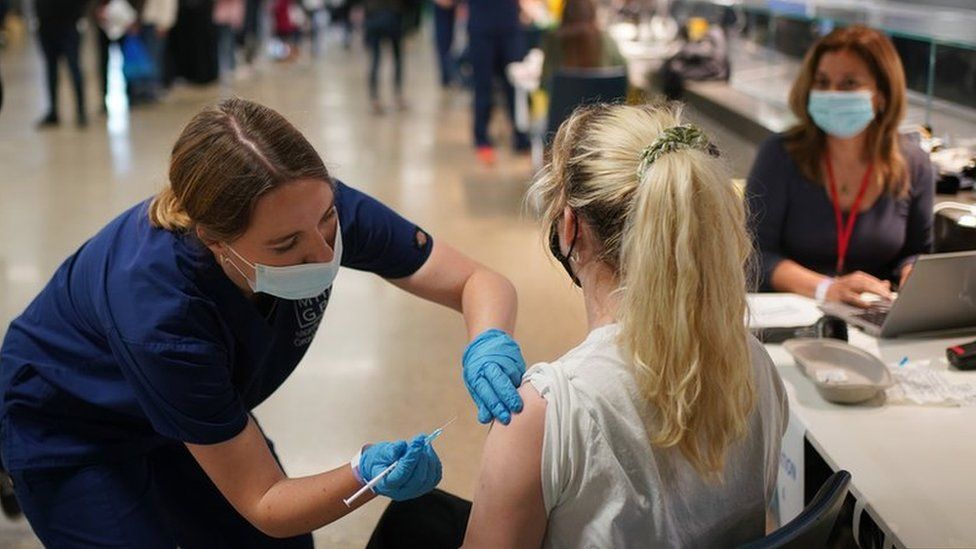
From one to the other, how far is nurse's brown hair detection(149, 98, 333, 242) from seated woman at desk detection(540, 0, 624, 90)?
4121 millimetres

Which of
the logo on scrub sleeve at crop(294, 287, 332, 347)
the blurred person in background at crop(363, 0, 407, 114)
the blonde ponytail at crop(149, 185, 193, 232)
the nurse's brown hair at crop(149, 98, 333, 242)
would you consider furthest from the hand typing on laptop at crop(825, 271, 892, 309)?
the blurred person in background at crop(363, 0, 407, 114)

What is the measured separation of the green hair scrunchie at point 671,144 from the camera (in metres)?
1.29

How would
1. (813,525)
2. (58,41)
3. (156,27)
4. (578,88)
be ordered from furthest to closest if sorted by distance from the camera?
(156,27)
(58,41)
(578,88)
(813,525)

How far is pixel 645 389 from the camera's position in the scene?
1285mm

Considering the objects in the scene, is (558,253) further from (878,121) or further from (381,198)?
(381,198)

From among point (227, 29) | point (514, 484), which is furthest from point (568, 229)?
point (227, 29)

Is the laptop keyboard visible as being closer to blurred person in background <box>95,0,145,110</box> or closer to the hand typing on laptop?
the hand typing on laptop

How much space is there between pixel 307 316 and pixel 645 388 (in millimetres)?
773

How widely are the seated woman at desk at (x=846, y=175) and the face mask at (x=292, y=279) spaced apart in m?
1.35

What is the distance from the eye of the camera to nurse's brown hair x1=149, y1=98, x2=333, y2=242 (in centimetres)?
152

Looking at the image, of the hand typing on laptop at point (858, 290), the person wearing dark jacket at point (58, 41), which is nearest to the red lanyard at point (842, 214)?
the hand typing on laptop at point (858, 290)

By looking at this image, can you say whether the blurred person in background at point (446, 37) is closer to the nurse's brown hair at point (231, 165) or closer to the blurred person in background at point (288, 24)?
the blurred person in background at point (288, 24)

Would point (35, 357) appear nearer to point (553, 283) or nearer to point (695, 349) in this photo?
point (695, 349)

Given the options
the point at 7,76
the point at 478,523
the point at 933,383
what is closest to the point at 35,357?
the point at 478,523
